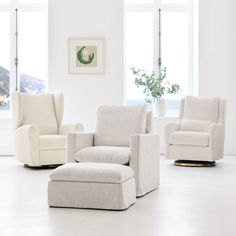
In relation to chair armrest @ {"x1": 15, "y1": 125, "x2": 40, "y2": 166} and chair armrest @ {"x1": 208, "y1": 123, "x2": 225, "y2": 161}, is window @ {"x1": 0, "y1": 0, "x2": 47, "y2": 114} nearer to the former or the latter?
chair armrest @ {"x1": 15, "y1": 125, "x2": 40, "y2": 166}

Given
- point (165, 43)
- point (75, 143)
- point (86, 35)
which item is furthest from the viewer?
point (165, 43)

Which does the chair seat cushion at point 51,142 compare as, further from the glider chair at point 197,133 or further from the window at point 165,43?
the window at point 165,43

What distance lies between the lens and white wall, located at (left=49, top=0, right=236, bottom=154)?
10.2 metres

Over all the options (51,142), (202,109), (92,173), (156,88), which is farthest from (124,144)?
(156,88)

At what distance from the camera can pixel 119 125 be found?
6461 mm

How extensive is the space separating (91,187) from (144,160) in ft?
3.11

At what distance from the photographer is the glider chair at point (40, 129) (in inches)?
320

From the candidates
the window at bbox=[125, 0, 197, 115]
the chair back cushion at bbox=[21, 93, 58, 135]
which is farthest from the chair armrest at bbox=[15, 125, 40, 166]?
the window at bbox=[125, 0, 197, 115]

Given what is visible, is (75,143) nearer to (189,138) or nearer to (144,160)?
(144,160)

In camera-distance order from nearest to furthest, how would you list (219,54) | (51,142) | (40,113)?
(51,142)
(40,113)
(219,54)

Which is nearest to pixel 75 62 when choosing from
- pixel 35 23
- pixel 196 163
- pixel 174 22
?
pixel 35 23

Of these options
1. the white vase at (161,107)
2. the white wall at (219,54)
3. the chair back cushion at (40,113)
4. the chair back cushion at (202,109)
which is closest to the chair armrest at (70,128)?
the chair back cushion at (40,113)

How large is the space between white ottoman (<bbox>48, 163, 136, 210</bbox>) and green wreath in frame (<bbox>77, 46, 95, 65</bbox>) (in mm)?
5238

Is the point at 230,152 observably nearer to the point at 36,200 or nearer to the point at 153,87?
the point at 153,87
